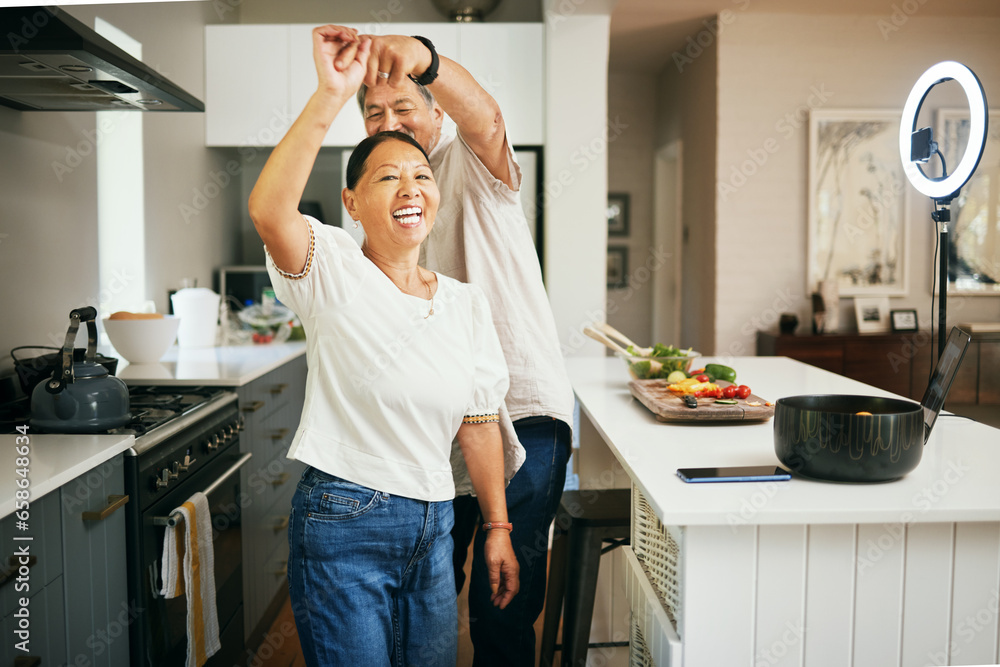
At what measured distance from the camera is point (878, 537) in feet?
3.79

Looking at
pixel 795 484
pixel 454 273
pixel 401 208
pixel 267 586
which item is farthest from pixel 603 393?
→ pixel 267 586

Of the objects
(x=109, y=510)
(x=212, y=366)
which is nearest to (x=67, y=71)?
(x=109, y=510)

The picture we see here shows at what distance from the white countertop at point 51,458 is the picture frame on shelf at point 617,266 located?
553 centimetres

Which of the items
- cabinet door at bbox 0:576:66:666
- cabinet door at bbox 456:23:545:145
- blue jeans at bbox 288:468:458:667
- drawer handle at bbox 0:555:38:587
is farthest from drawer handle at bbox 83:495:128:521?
cabinet door at bbox 456:23:545:145

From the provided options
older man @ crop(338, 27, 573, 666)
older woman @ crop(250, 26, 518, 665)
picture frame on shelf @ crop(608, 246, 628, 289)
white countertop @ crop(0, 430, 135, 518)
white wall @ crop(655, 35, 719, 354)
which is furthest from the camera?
picture frame on shelf @ crop(608, 246, 628, 289)

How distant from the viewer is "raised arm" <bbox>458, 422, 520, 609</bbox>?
1.36 metres

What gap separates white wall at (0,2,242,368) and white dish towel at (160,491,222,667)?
2.56 ft

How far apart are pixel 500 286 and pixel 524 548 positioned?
0.54 meters

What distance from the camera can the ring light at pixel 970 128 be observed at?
5.46 feet

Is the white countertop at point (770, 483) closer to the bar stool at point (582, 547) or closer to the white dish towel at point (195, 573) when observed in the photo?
the bar stool at point (582, 547)

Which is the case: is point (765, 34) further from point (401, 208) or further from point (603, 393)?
point (401, 208)

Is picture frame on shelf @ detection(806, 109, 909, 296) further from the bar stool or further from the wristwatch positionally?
the wristwatch

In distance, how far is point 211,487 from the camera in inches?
82.4

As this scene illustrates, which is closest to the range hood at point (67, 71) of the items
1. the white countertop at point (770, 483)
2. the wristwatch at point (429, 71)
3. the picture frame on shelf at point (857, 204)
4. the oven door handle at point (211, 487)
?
the wristwatch at point (429, 71)
